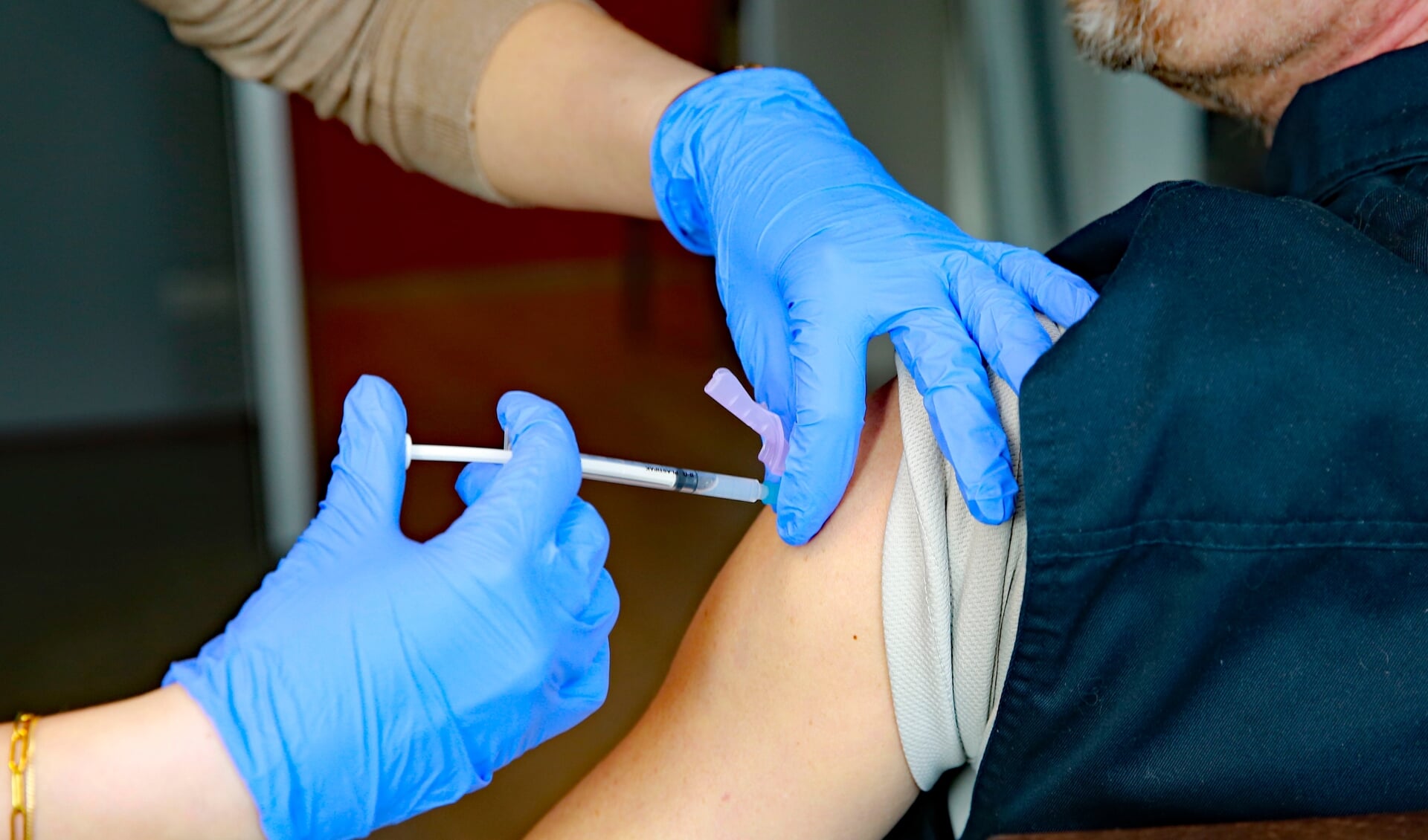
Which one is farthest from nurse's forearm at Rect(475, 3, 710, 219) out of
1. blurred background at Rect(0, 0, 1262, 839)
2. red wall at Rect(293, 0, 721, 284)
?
red wall at Rect(293, 0, 721, 284)

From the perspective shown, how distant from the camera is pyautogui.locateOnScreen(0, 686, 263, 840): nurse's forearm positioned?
0.64 m

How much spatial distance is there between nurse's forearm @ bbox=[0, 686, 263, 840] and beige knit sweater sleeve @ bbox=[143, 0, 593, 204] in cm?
95

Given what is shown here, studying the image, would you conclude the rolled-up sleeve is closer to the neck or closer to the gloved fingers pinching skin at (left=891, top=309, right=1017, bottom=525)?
the gloved fingers pinching skin at (left=891, top=309, right=1017, bottom=525)

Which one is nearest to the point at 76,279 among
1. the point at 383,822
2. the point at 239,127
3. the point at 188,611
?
the point at 239,127

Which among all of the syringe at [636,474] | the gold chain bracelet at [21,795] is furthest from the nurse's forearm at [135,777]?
the syringe at [636,474]

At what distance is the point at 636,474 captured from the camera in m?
0.87

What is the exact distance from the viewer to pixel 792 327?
0.96 m

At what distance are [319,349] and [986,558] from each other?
145 inches

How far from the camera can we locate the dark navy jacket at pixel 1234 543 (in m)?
0.64

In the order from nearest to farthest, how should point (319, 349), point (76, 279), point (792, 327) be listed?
1. point (792, 327)
2. point (76, 279)
3. point (319, 349)

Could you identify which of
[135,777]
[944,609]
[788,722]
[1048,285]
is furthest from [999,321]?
[135,777]

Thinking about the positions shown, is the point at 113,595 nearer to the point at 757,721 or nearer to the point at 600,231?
the point at 757,721

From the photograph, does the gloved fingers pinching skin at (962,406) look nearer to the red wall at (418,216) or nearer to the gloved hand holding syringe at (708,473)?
the gloved hand holding syringe at (708,473)

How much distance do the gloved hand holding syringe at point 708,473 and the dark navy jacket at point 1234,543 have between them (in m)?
0.26
